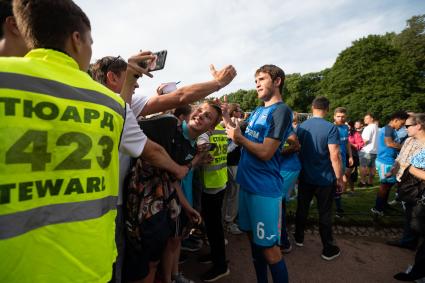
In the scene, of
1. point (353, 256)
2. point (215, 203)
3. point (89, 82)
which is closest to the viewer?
point (89, 82)

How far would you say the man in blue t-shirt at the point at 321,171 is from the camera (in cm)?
389

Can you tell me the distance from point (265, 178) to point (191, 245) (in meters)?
2.21

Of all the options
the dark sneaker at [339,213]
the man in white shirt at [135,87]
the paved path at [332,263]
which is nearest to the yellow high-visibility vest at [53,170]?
the man in white shirt at [135,87]

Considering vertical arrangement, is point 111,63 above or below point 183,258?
above

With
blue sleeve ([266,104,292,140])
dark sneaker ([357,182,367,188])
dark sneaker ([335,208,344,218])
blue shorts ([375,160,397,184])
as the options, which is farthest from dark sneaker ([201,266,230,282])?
dark sneaker ([357,182,367,188])

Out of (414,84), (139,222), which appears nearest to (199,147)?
(139,222)

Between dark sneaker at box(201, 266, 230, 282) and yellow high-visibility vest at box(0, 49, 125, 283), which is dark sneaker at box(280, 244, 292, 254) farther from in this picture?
yellow high-visibility vest at box(0, 49, 125, 283)

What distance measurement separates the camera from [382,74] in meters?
35.3

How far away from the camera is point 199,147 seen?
2.85 m

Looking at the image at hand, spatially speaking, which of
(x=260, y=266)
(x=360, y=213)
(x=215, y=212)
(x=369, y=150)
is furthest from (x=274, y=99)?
(x=369, y=150)

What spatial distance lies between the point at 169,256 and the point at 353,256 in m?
3.06

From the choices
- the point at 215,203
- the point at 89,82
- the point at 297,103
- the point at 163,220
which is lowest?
the point at 215,203

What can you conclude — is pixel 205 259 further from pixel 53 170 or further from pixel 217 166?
pixel 53 170

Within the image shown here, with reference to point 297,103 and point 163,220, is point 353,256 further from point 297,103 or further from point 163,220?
point 297,103
